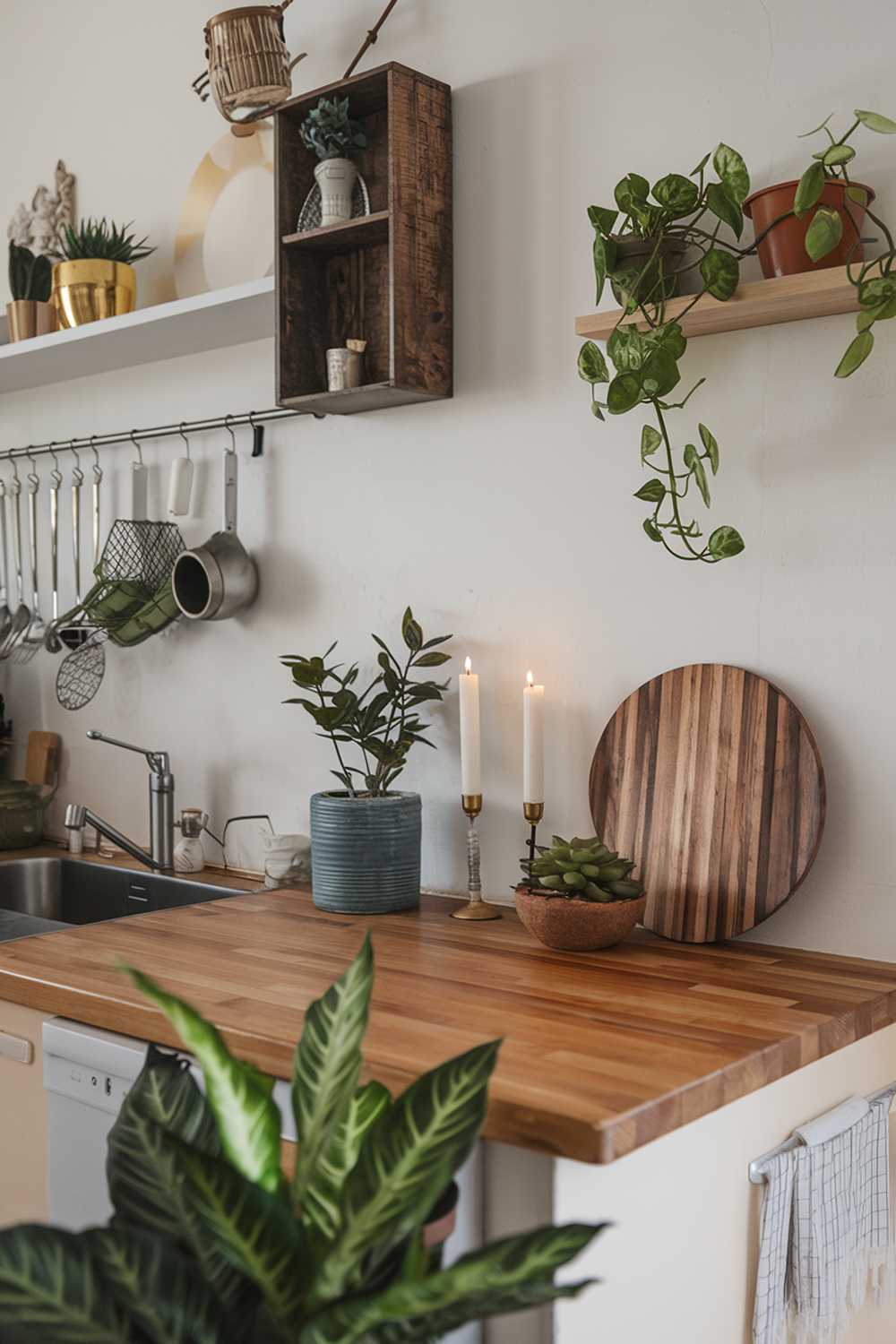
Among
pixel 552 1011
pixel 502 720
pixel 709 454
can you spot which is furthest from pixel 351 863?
pixel 709 454

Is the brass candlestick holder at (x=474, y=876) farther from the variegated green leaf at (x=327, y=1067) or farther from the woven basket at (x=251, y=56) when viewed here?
the woven basket at (x=251, y=56)

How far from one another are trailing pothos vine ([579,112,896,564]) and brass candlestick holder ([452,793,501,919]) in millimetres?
466

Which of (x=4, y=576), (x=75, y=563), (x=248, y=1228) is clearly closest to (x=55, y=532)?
(x=75, y=563)

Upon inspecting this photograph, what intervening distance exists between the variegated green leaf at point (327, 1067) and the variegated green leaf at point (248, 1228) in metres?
0.05

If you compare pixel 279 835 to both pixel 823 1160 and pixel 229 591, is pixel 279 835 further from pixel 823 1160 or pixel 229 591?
pixel 823 1160

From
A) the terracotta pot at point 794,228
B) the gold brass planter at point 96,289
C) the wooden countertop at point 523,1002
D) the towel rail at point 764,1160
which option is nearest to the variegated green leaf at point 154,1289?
the wooden countertop at point 523,1002

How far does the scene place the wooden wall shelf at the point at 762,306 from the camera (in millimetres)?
1555

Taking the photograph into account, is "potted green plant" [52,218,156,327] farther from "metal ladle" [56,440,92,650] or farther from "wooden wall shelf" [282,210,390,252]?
"wooden wall shelf" [282,210,390,252]

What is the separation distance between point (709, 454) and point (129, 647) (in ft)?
4.57

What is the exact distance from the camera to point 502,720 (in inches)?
80.6

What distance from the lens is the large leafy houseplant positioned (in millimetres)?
762

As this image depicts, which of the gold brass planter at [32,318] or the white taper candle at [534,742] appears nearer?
the white taper candle at [534,742]

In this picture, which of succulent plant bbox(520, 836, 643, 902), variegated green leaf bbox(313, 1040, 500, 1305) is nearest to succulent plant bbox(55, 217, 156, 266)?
succulent plant bbox(520, 836, 643, 902)

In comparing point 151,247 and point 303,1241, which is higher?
point 151,247
